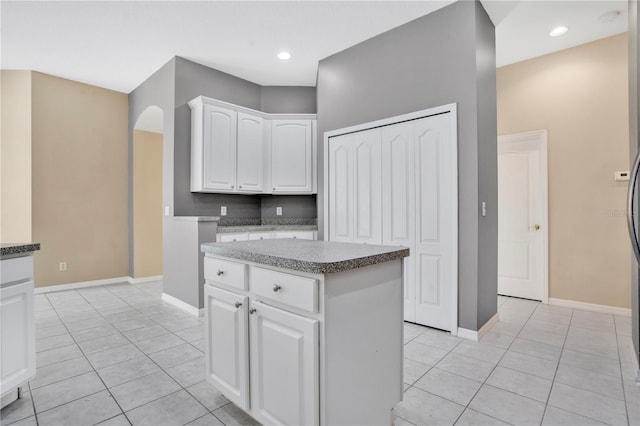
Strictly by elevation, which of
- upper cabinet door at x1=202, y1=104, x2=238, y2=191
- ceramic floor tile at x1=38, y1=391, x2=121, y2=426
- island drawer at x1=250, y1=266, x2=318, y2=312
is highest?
upper cabinet door at x1=202, y1=104, x2=238, y2=191

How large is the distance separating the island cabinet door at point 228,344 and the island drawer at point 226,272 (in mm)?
56

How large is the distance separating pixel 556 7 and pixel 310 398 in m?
3.96

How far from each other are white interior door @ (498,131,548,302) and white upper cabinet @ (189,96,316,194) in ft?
8.36

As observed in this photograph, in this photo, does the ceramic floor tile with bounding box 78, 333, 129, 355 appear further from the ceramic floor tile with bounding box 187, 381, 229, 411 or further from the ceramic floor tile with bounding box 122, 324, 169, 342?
the ceramic floor tile with bounding box 187, 381, 229, 411

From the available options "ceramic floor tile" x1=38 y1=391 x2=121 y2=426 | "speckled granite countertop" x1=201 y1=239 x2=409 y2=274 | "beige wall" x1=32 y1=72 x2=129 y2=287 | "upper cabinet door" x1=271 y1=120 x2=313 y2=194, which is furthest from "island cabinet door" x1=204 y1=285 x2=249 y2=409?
"beige wall" x1=32 y1=72 x2=129 y2=287

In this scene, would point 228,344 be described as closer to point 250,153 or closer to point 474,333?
point 474,333

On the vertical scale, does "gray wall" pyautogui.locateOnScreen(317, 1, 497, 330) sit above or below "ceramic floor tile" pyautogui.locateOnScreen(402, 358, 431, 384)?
above

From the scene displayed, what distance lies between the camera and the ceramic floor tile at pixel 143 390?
75.2 inches

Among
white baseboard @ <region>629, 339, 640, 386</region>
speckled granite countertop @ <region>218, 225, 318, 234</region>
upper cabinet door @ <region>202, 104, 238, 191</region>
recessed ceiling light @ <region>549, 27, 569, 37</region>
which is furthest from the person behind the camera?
upper cabinet door @ <region>202, 104, 238, 191</region>

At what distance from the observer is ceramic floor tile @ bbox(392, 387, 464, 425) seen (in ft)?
5.62

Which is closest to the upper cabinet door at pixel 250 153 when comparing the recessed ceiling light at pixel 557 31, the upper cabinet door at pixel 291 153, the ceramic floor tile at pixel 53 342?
the upper cabinet door at pixel 291 153

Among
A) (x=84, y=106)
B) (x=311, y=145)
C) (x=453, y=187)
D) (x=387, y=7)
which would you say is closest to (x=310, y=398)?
(x=453, y=187)

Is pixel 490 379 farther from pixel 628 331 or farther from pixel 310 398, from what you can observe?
pixel 628 331

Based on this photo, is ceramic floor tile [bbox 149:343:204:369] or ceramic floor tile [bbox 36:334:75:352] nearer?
ceramic floor tile [bbox 149:343:204:369]
